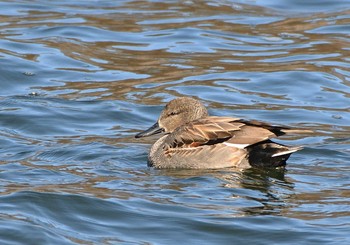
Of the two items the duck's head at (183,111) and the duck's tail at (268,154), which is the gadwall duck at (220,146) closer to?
the duck's tail at (268,154)

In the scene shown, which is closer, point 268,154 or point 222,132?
point 268,154

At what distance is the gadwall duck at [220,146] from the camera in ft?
33.3

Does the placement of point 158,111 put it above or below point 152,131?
below

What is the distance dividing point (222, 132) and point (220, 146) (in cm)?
14

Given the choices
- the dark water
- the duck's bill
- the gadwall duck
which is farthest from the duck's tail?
the duck's bill

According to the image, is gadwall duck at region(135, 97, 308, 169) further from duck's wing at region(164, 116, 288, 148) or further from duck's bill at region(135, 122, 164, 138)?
duck's bill at region(135, 122, 164, 138)

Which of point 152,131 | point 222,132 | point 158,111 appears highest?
point 222,132

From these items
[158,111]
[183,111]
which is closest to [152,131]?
[183,111]

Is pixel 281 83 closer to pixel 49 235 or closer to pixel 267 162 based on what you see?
pixel 267 162

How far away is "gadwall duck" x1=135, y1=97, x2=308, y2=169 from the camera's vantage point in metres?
10.1

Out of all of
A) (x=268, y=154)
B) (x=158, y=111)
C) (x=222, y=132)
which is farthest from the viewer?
(x=158, y=111)

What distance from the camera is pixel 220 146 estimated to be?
1041 cm

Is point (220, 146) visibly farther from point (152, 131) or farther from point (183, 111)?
point (152, 131)

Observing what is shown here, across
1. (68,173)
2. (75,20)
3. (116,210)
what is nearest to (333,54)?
(75,20)
